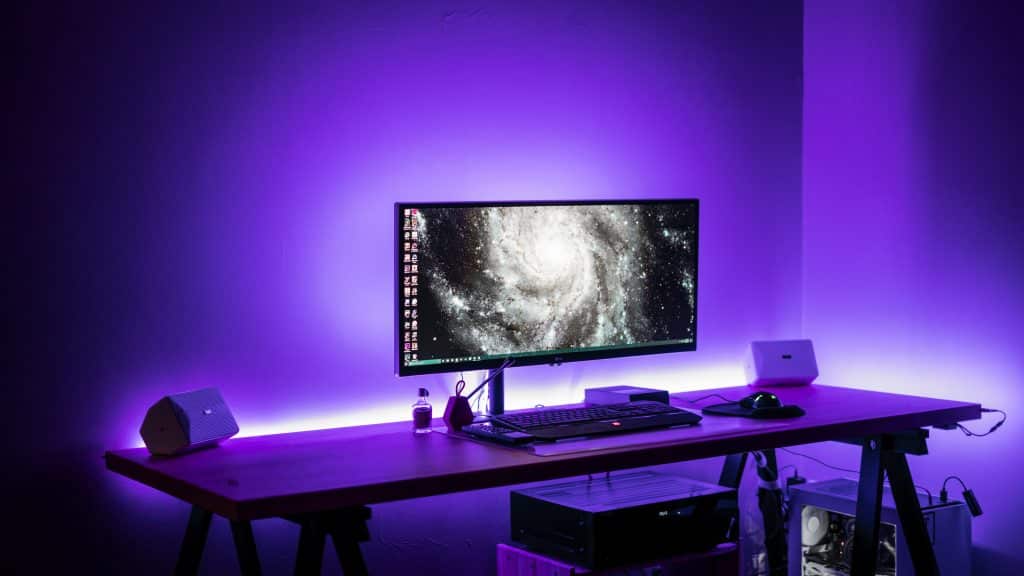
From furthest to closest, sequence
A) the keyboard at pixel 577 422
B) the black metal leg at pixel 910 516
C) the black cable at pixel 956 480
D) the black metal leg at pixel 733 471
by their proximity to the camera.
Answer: the black cable at pixel 956 480
the black metal leg at pixel 733 471
the black metal leg at pixel 910 516
the keyboard at pixel 577 422

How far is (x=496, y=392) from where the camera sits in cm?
284

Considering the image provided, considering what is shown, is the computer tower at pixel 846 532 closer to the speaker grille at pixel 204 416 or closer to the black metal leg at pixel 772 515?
the black metal leg at pixel 772 515

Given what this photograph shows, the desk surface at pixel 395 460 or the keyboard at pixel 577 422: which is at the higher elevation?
the keyboard at pixel 577 422

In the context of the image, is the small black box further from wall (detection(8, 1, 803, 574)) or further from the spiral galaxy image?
wall (detection(8, 1, 803, 574))

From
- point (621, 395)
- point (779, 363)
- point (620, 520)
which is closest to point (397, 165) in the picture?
point (621, 395)

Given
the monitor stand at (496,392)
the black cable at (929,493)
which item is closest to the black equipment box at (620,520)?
the monitor stand at (496,392)

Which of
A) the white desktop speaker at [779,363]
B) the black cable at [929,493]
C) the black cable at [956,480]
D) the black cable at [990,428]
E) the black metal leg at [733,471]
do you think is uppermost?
the white desktop speaker at [779,363]

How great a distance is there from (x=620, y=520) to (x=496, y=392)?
47 centimetres

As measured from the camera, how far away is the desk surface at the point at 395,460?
1986mm

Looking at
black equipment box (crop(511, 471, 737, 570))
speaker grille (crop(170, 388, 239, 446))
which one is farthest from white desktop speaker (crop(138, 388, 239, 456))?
black equipment box (crop(511, 471, 737, 570))

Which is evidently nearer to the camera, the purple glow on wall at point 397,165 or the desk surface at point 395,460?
the desk surface at point 395,460

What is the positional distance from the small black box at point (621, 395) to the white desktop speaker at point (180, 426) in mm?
1022

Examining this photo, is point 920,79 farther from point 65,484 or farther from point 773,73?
point 65,484

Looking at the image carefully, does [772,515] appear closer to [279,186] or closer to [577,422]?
[577,422]
